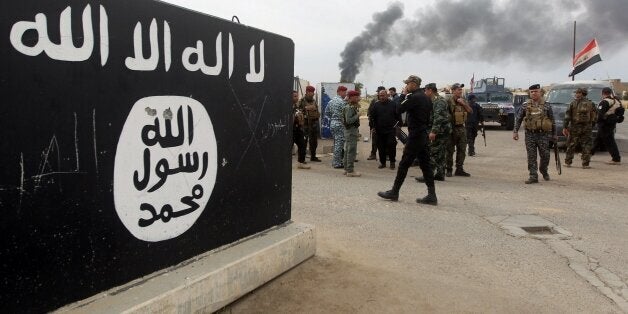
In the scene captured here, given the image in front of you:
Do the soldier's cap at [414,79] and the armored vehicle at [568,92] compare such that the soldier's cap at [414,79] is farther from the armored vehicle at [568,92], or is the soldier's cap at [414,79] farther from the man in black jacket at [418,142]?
the armored vehicle at [568,92]

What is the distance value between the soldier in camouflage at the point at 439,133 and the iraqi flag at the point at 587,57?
11.1 meters

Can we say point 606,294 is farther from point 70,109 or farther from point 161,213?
point 70,109

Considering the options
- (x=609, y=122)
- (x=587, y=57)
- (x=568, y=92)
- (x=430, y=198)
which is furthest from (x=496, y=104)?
(x=430, y=198)

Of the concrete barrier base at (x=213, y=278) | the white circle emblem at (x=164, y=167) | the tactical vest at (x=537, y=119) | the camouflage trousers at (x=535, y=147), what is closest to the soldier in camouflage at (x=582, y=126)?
the camouflage trousers at (x=535, y=147)

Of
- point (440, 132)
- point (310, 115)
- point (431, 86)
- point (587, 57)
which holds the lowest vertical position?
point (440, 132)

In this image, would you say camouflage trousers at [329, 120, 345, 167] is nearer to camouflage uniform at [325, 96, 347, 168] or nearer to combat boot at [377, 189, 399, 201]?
camouflage uniform at [325, 96, 347, 168]

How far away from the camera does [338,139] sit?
393 inches

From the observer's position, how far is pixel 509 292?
Result: 3686 mm

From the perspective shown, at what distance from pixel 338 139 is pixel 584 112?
5.22 m

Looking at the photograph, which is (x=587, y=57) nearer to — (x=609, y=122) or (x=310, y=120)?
(x=609, y=122)

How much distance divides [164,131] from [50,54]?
0.79m

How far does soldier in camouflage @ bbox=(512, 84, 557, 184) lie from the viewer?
26.7 ft

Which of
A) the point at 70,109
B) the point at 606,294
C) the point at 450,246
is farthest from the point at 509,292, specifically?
the point at 70,109

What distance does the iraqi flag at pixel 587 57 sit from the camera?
16766 mm
